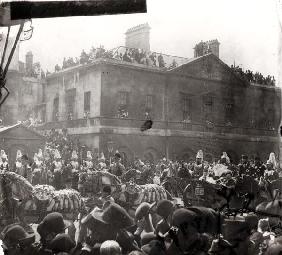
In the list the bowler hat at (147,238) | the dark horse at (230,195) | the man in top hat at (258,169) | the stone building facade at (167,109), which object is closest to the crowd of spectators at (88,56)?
the stone building facade at (167,109)

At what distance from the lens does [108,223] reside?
579cm

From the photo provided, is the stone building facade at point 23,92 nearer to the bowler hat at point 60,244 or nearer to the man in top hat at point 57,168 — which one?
the man in top hat at point 57,168

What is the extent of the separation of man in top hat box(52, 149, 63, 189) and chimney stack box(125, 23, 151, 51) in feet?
8.00

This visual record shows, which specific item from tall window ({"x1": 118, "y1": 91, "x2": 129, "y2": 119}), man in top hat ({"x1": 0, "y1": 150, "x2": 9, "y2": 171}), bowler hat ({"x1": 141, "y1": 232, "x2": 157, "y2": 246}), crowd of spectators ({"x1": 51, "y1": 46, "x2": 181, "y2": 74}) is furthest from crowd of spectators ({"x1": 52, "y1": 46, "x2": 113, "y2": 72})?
bowler hat ({"x1": 141, "y1": 232, "x2": 157, "y2": 246})

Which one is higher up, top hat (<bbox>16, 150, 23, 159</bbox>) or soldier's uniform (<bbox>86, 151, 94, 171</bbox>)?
top hat (<bbox>16, 150, 23, 159</bbox>)

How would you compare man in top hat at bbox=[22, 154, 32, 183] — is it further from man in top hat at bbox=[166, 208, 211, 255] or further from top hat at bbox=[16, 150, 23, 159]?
man in top hat at bbox=[166, 208, 211, 255]

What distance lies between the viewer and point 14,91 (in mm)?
7414

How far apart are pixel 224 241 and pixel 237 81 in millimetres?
3257

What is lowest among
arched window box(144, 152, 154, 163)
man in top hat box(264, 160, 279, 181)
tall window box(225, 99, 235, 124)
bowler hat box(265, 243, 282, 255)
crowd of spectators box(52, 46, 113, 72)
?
bowler hat box(265, 243, 282, 255)

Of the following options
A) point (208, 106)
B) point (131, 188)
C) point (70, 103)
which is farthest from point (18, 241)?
point (208, 106)

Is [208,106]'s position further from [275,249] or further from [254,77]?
[275,249]

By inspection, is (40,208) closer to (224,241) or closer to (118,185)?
(118,185)

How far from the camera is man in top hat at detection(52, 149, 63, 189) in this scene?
322 inches

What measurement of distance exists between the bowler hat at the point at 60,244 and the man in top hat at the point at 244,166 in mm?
3764
